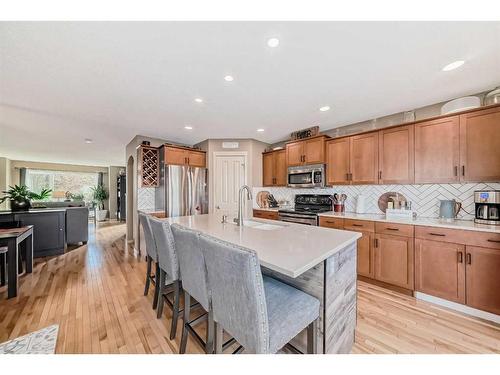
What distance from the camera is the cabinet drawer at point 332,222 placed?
9.56 ft

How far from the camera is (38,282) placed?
2703 millimetres

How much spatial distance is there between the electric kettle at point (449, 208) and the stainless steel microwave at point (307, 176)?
60.7 inches

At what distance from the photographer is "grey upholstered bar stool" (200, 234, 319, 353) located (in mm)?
936

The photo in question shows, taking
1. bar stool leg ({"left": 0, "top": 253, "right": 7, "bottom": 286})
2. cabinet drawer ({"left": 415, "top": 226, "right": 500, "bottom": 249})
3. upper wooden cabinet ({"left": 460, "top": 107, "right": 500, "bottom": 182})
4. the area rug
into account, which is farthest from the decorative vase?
upper wooden cabinet ({"left": 460, "top": 107, "right": 500, "bottom": 182})

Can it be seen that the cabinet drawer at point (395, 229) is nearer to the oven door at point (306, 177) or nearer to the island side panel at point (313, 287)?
the oven door at point (306, 177)

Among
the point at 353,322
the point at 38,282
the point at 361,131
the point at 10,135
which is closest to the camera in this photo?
the point at 353,322

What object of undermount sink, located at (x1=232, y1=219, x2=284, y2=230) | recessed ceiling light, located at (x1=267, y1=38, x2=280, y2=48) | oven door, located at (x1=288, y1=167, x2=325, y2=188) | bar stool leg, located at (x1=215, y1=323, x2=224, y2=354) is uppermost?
recessed ceiling light, located at (x1=267, y1=38, x2=280, y2=48)

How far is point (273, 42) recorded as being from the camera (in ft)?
4.72

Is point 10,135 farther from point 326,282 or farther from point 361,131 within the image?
point 361,131

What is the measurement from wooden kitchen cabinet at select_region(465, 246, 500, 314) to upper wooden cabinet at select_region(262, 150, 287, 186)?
276cm

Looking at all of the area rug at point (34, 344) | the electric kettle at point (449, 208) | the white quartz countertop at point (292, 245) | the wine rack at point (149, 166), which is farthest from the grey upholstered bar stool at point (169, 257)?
the electric kettle at point (449, 208)

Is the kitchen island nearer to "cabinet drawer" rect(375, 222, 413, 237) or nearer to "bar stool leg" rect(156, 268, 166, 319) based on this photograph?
"bar stool leg" rect(156, 268, 166, 319)
